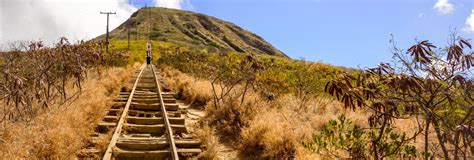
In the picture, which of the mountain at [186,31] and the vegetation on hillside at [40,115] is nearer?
the vegetation on hillside at [40,115]

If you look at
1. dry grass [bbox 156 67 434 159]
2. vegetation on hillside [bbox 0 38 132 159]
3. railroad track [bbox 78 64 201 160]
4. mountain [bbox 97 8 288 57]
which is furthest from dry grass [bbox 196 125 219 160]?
mountain [bbox 97 8 288 57]

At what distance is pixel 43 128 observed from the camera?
24.2 ft

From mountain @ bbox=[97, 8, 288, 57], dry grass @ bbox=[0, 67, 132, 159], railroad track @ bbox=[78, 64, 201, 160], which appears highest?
mountain @ bbox=[97, 8, 288, 57]

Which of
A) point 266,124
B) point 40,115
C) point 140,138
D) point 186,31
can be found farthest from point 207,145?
point 186,31

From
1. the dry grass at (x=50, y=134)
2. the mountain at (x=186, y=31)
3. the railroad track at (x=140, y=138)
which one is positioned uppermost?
the mountain at (x=186, y=31)

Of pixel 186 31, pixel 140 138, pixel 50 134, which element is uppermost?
pixel 186 31

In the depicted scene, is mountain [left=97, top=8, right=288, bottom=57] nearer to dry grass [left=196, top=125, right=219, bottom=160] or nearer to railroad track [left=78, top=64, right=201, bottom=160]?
railroad track [left=78, top=64, right=201, bottom=160]

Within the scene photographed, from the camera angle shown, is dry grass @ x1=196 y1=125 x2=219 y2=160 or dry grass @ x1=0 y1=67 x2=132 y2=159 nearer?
dry grass @ x1=0 y1=67 x2=132 y2=159

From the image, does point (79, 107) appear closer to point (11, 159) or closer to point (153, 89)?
point (11, 159)

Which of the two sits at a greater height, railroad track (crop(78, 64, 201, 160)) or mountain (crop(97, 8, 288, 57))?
mountain (crop(97, 8, 288, 57))

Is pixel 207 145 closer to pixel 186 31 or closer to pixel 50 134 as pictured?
pixel 50 134

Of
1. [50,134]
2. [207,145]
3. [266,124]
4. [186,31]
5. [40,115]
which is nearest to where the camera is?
[50,134]

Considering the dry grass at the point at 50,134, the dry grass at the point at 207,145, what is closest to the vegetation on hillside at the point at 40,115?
the dry grass at the point at 50,134

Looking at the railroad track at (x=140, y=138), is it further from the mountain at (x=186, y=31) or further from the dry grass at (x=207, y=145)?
the mountain at (x=186, y=31)
